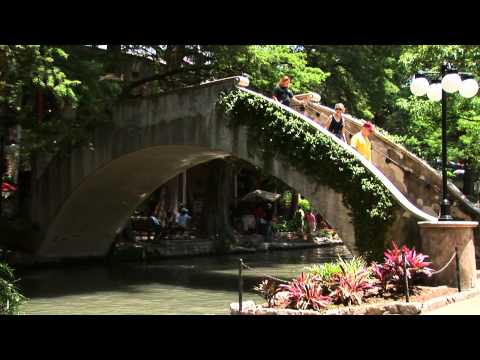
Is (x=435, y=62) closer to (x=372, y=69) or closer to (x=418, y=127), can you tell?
(x=418, y=127)

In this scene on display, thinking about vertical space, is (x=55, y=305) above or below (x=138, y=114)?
below

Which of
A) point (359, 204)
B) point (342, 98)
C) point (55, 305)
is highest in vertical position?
point (342, 98)

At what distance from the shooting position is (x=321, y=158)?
54.2 ft

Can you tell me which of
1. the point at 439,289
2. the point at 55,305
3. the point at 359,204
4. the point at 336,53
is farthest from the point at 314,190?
the point at 336,53

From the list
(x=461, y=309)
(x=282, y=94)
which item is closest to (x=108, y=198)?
(x=282, y=94)

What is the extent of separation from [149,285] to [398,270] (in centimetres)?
967

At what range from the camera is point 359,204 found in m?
15.6

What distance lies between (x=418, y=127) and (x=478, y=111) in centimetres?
285

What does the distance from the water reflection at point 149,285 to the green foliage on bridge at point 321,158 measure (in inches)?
135

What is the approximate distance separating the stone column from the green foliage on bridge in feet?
6.83

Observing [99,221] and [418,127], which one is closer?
[418,127]

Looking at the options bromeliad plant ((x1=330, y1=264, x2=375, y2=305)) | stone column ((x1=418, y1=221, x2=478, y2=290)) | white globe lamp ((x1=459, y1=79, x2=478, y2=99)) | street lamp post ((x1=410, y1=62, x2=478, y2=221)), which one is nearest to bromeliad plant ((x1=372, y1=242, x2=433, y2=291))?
bromeliad plant ((x1=330, y1=264, x2=375, y2=305))

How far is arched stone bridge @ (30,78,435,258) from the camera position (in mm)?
16844
